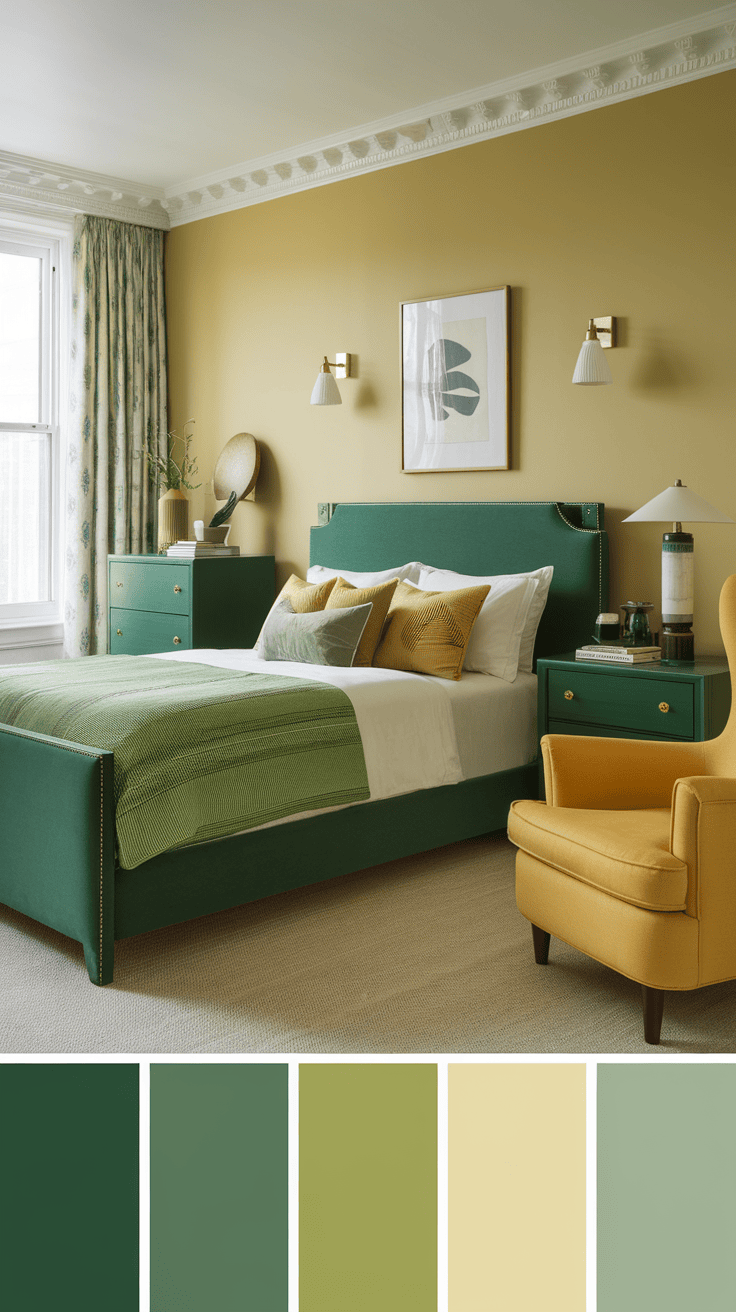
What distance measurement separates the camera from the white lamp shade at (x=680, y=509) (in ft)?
11.2

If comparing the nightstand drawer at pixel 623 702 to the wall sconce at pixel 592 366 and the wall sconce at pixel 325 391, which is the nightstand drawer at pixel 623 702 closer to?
the wall sconce at pixel 592 366

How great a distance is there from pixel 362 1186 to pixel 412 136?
4514 mm

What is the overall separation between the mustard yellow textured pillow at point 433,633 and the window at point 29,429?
2.58 meters

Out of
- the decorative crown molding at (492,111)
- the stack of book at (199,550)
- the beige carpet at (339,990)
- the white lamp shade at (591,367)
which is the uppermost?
the decorative crown molding at (492,111)

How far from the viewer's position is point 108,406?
5641 millimetres

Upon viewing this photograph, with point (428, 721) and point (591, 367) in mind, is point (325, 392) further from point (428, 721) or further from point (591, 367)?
point (428, 721)

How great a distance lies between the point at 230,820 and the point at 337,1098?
75.7 inches

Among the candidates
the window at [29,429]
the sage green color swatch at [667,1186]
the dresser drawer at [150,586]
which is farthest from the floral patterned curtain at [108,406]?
the sage green color swatch at [667,1186]

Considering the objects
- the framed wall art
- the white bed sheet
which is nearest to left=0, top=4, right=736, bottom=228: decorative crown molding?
the framed wall art

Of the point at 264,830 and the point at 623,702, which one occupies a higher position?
the point at 623,702

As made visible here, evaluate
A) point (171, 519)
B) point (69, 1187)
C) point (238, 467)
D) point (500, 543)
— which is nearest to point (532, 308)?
point (500, 543)

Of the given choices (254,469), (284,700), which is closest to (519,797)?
(284,700)

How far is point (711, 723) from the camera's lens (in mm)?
3371

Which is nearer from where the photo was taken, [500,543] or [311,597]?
[311,597]
